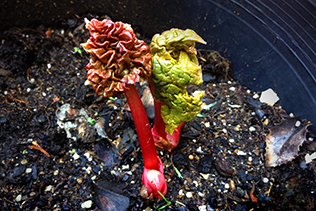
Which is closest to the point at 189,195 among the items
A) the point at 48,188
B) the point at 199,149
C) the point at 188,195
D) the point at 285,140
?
the point at 188,195

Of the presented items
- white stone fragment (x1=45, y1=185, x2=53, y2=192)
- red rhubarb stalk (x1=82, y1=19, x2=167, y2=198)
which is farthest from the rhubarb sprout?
white stone fragment (x1=45, y1=185, x2=53, y2=192)

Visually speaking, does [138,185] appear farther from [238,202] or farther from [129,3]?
[129,3]

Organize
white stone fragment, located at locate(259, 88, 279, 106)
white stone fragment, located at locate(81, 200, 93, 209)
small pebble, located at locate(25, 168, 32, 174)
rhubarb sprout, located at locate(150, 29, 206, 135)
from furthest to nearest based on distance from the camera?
white stone fragment, located at locate(259, 88, 279, 106) → small pebble, located at locate(25, 168, 32, 174) → white stone fragment, located at locate(81, 200, 93, 209) → rhubarb sprout, located at locate(150, 29, 206, 135)

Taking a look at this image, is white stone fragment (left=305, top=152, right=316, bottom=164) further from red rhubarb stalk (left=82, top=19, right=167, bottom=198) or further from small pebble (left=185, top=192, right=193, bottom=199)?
red rhubarb stalk (left=82, top=19, right=167, bottom=198)

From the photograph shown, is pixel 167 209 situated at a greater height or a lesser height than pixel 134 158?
lesser

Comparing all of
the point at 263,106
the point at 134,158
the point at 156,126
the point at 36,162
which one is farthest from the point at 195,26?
the point at 36,162

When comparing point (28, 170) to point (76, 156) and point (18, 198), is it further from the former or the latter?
point (76, 156)

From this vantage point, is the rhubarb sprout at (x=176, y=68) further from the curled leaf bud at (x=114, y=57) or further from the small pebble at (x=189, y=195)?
the small pebble at (x=189, y=195)
